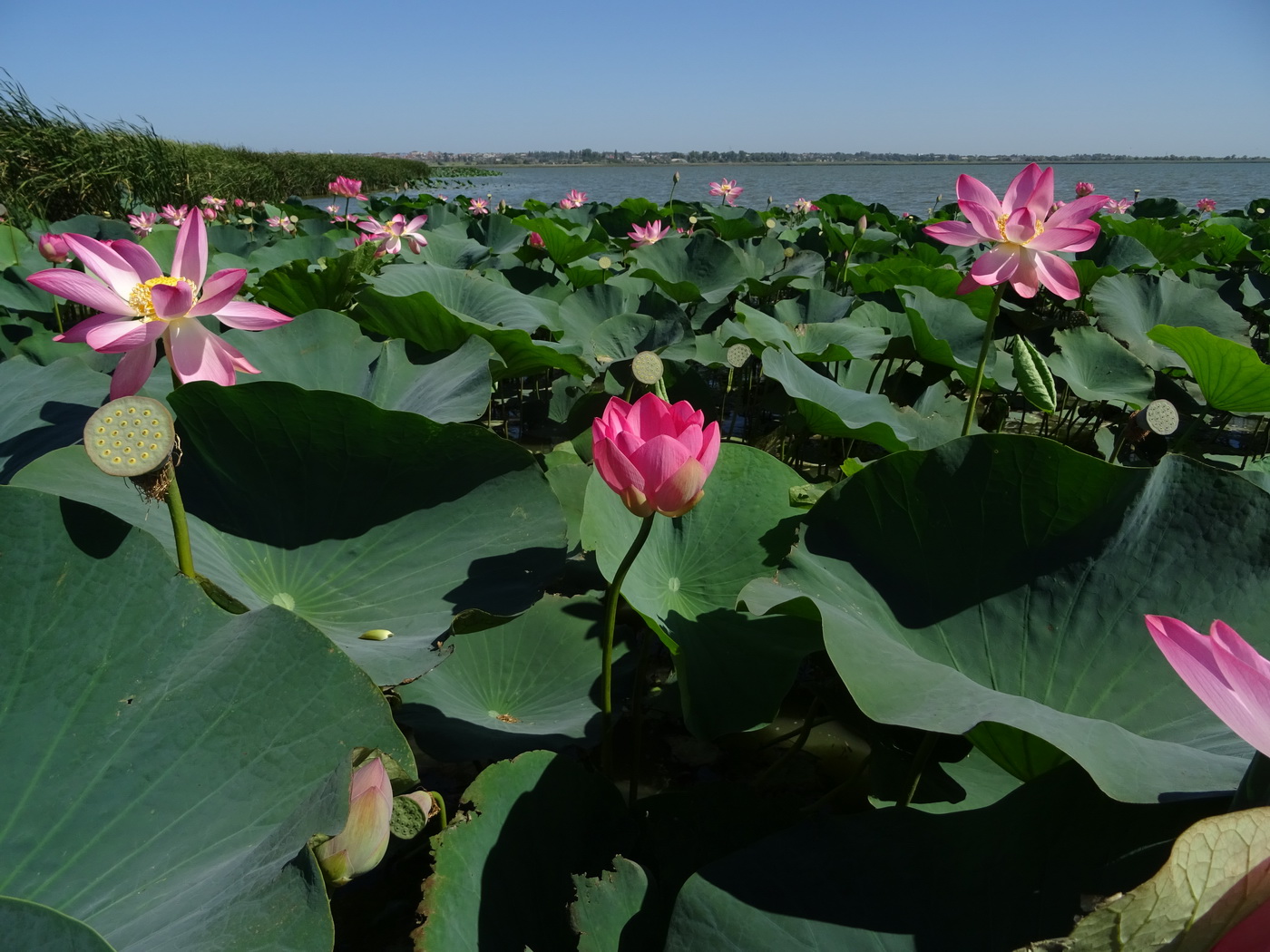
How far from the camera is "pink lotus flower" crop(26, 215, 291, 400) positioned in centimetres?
100

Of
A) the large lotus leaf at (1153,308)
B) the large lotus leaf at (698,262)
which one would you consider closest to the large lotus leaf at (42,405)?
the large lotus leaf at (698,262)

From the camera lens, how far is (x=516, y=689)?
55.7 inches

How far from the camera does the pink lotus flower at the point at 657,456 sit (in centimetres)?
90

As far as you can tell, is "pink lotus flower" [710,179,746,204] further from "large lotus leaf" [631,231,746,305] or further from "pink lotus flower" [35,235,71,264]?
"pink lotus flower" [35,235,71,264]

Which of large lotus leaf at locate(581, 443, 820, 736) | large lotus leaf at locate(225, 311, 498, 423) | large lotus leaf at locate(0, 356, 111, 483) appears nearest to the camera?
large lotus leaf at locate(581, 443, 820, 736)

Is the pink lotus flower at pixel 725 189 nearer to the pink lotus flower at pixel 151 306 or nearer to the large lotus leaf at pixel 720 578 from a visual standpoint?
the large lotus leaf at pixel 720 578

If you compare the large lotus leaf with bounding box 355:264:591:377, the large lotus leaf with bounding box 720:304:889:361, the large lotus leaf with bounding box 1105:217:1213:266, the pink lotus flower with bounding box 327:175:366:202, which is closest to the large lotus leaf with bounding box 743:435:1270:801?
the large lotus leaf with bounding box 355:264:591:377

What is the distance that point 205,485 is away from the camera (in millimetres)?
1238

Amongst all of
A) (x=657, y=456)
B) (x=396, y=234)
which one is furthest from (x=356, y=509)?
(x=396, y=234)

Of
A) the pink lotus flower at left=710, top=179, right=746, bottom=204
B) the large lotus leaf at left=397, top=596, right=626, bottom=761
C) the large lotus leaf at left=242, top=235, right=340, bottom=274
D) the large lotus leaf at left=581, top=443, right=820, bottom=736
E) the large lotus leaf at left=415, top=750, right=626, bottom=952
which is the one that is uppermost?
the pink lotus flower at left=710, top=179, right=746, bottom=204

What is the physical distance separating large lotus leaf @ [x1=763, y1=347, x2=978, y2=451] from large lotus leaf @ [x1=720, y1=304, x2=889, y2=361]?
52cm

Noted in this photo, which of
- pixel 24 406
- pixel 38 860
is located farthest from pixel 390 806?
pixel 24 406

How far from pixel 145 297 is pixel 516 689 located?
2.78ft

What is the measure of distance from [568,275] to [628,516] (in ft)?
10.2
